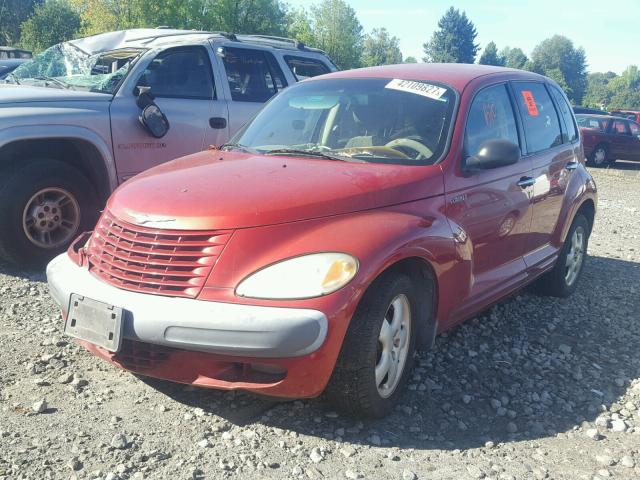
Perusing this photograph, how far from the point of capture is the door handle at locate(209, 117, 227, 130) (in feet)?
21.1

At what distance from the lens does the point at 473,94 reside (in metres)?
4.21

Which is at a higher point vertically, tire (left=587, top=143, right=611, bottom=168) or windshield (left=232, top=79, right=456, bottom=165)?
windshield (left=232, top=79, right=456, bottom=165)

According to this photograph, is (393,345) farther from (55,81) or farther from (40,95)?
(55,81)

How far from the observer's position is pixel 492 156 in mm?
3850

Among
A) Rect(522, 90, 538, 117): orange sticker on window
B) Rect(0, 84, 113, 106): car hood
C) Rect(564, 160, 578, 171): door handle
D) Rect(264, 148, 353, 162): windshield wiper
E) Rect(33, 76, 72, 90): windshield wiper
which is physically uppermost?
Rect(522, 90, 538, 117): orange sticker on window

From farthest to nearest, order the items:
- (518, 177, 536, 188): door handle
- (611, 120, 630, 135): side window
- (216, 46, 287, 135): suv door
Result: (611, 120, 630, 135): side window < (216, 46, 287, 135): suv door < (518, 177, 536, 188): door handle

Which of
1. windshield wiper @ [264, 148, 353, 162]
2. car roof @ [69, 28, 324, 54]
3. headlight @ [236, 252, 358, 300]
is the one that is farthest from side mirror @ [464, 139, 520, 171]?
car roof @ [69, 28, 324, 54]

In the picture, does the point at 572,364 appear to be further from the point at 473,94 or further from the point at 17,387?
the point at 17,387

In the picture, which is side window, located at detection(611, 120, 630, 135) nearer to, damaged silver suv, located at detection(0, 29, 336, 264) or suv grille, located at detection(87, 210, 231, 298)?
damaged silver suv, located at detection(0, 29, 336, 264)

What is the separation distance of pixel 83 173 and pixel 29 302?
143cm

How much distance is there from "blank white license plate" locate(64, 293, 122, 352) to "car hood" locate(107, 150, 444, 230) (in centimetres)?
44

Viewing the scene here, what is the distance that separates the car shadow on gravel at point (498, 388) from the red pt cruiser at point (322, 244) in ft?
0.70

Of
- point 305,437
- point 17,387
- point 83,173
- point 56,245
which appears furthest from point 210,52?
point 305,437

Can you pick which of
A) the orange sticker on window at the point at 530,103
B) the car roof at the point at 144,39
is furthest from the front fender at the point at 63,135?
the orange sticker on window at the point at 530,103
